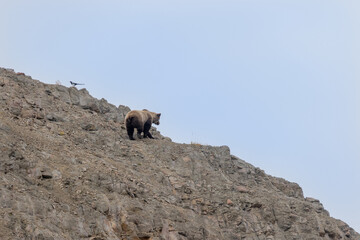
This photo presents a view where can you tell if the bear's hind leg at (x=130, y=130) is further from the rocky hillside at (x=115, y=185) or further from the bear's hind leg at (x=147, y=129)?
the bear's hind leg at (x=147, y=129)

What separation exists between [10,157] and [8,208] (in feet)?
9.24

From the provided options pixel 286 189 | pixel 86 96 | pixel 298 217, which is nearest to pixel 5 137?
pixel 86 96

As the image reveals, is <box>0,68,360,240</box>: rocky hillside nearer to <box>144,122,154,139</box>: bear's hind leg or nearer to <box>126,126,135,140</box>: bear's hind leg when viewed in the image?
<box>126,126,135,140</box>: bear's hind leg

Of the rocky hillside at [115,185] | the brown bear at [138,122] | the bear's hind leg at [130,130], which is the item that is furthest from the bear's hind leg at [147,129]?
the bear's hind leg at [130,130]

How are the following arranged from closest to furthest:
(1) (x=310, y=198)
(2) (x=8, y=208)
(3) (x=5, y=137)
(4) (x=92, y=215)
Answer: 1. (2) (x=8, y=208)
2. (4) (x=92, y=215)
3. (3) (x=5, y=137)
4. (1) (x=310, y=198)

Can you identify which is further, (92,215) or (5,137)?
(5,137)

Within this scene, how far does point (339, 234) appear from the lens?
26516mm

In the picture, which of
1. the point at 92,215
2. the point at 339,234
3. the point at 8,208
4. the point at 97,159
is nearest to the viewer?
the point at 8,208

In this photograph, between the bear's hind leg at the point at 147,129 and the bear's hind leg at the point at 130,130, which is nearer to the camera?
the bear's hind leg at the point at 130,130

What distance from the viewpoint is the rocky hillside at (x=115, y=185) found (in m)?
19.4

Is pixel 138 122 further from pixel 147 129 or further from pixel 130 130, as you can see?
pixel 147 129

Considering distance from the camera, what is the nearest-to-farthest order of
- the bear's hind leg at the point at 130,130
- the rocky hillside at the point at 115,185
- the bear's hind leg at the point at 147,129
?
1. the rocky hillside at the point at 115,185
2. the bear's hind leg at the point at 130,130
3. the bear's hind leg at the point at 147,129

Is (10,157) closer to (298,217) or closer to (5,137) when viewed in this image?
(5,137)

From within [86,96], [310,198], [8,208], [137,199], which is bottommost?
[8,208]
